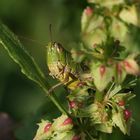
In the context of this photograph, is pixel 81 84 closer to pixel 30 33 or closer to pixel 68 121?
pixel 68 121

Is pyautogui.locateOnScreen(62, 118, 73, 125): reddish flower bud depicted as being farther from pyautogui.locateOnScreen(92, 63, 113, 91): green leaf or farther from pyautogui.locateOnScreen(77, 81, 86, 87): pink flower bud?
pyautogui.locateOnScreen(92, 63, 113, 91): green leaf

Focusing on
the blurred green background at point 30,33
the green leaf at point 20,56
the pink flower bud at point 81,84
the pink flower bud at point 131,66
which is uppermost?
the green leaf at point 20,56

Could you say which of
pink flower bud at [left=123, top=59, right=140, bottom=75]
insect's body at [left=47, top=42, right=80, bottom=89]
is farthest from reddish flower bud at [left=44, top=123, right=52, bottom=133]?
pink flower bud at [left=123, top=59, right=140, bottom=75]

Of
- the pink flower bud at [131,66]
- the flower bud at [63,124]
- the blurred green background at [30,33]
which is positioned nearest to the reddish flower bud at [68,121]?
the flower bud at [63,124]

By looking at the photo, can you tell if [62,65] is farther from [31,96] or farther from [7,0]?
[7,0]

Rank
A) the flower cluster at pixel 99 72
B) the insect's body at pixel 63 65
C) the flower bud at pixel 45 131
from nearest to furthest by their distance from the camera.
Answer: the flower cluster at pixel 99 72 → the flower bud at pixel 45 131 → the insect's body at pixel 63 65

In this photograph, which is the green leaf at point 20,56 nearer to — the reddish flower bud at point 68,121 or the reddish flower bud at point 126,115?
the reddish flower bud at point 68,121
